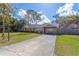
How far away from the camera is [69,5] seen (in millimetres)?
1560

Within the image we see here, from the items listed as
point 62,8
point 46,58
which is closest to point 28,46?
point 46,58

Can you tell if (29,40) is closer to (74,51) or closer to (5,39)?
(5,39)

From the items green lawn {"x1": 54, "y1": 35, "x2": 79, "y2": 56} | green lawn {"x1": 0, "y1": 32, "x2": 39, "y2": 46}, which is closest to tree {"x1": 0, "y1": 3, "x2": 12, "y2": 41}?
green lawn {"x1": 0, "y1": 32, "x2": 39, "y2": 46}

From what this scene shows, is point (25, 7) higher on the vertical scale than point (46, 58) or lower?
higher

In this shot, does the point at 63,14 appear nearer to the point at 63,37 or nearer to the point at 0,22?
the point at 63,37

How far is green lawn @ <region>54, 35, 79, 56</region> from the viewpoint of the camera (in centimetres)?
154

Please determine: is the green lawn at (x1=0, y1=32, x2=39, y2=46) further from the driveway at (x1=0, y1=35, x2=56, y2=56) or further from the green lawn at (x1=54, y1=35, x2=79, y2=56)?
the green lawn at (x1=54, y1=35, x2=79, y2=56)

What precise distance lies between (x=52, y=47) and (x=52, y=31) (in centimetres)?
13

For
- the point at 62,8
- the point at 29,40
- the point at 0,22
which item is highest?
the point at 62,8

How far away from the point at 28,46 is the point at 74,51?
363 mm

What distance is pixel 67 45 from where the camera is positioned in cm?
155

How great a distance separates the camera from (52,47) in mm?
1571

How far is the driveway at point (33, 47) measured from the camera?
157cm

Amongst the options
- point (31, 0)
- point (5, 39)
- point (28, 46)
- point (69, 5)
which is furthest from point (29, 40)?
point (69, 5)
